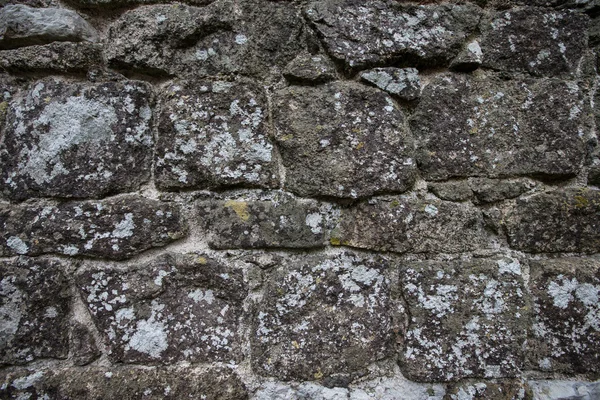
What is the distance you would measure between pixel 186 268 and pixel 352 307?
0.47 meters

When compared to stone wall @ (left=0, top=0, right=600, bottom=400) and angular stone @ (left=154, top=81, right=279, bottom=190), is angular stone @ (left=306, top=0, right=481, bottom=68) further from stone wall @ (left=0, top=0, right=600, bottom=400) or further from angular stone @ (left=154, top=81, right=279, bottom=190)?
angular stone @ (left=154, top=81, right=279, bottom=190)

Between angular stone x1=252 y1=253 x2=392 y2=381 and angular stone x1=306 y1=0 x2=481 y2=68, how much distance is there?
609mm

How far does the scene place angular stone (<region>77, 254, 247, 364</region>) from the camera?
105 centimetres

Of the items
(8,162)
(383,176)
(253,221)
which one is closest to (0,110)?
(8,162)

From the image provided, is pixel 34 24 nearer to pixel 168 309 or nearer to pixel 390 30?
A: pixel 168 309

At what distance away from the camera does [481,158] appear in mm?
1170

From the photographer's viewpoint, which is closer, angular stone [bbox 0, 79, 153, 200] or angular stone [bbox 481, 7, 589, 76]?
angular stone [bbox 0, 79, 153, 200]

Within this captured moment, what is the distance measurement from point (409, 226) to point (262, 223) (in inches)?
16.6

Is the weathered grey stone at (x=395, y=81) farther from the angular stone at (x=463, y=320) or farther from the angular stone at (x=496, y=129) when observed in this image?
the angular stone at (x=463, y=320)

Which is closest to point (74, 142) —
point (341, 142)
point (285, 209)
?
point (285, 209)

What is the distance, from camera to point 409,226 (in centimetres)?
112

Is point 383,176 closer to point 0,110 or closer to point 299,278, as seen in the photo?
point 299,278

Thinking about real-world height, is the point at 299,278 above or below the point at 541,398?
above

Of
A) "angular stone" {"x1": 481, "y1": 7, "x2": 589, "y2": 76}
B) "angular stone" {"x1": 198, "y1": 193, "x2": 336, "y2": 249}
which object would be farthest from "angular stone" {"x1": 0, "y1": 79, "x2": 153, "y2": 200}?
"angular stone" {"x1": 481, "y1": 7, "x2": 589, "y2": 76}
